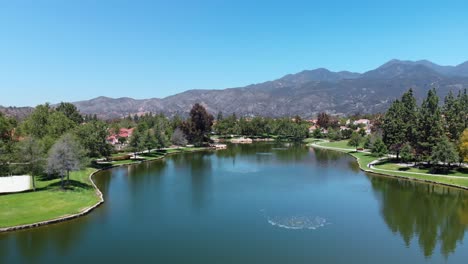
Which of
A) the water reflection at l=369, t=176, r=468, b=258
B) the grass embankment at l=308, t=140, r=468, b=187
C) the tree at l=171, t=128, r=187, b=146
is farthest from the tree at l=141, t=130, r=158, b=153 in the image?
the water reflection at l=369, t=176, r=468, b=258

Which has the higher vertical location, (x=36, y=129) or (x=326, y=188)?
(x=36, y=129)

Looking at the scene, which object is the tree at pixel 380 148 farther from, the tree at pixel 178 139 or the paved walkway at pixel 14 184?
the paved walkway at pixel 14 184

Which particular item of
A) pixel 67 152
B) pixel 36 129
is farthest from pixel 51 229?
pixel 36 129

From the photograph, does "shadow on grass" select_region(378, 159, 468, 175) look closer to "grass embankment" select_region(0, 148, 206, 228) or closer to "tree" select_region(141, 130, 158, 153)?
"grass embankment" select_region(0, 148, 206, 228)

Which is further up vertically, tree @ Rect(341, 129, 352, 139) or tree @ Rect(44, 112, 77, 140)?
tree @ Rect(44, 112, 77, 140)

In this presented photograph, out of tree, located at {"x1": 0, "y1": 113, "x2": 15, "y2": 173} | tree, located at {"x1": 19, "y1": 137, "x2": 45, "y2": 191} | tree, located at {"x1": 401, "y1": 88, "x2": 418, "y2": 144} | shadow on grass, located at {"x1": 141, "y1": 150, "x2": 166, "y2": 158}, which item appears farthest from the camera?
shadow on grass, located at {"x1": 141, "y1": 150, "x2": 166, "y2": 158}

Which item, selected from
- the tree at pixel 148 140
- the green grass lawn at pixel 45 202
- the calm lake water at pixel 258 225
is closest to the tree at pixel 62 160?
the green grass lawn at pixel 45 202

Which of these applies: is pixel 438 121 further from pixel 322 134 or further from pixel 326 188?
pixel 322 134
